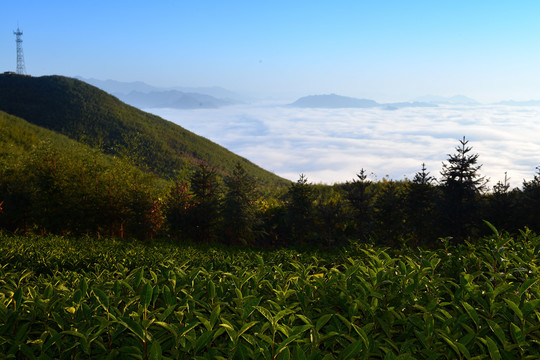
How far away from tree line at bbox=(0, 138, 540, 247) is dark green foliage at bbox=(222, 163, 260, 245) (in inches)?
1.1

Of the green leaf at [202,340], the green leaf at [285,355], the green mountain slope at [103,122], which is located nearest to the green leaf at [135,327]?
the green leaf at [202,340]

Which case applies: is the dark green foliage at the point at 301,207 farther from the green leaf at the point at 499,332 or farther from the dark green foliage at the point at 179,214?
the green leaf at the point at 499,332

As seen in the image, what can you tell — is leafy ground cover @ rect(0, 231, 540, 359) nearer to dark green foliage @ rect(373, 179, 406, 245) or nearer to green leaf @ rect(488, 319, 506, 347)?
green leaf @ rect(488, 319, 506, 347)

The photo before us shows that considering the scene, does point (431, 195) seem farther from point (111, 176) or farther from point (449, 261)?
point (111, 176)

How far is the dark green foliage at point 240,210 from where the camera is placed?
30.5 ft

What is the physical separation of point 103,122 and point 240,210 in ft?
229

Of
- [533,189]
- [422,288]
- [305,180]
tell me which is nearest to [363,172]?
[305,180]

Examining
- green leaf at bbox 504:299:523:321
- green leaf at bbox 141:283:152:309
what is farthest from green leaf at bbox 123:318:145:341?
green leaf at bbox 504:299:523:321

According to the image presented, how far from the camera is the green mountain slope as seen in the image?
62219 millimetres

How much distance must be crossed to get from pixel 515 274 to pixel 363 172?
6.18 metres

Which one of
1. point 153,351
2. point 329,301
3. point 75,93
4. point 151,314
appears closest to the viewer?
point 153,351

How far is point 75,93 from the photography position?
7831 cm

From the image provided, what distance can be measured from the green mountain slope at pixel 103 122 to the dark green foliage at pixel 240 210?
4846 centimetres

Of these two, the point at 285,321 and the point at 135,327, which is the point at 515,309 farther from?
the point at 135,327
